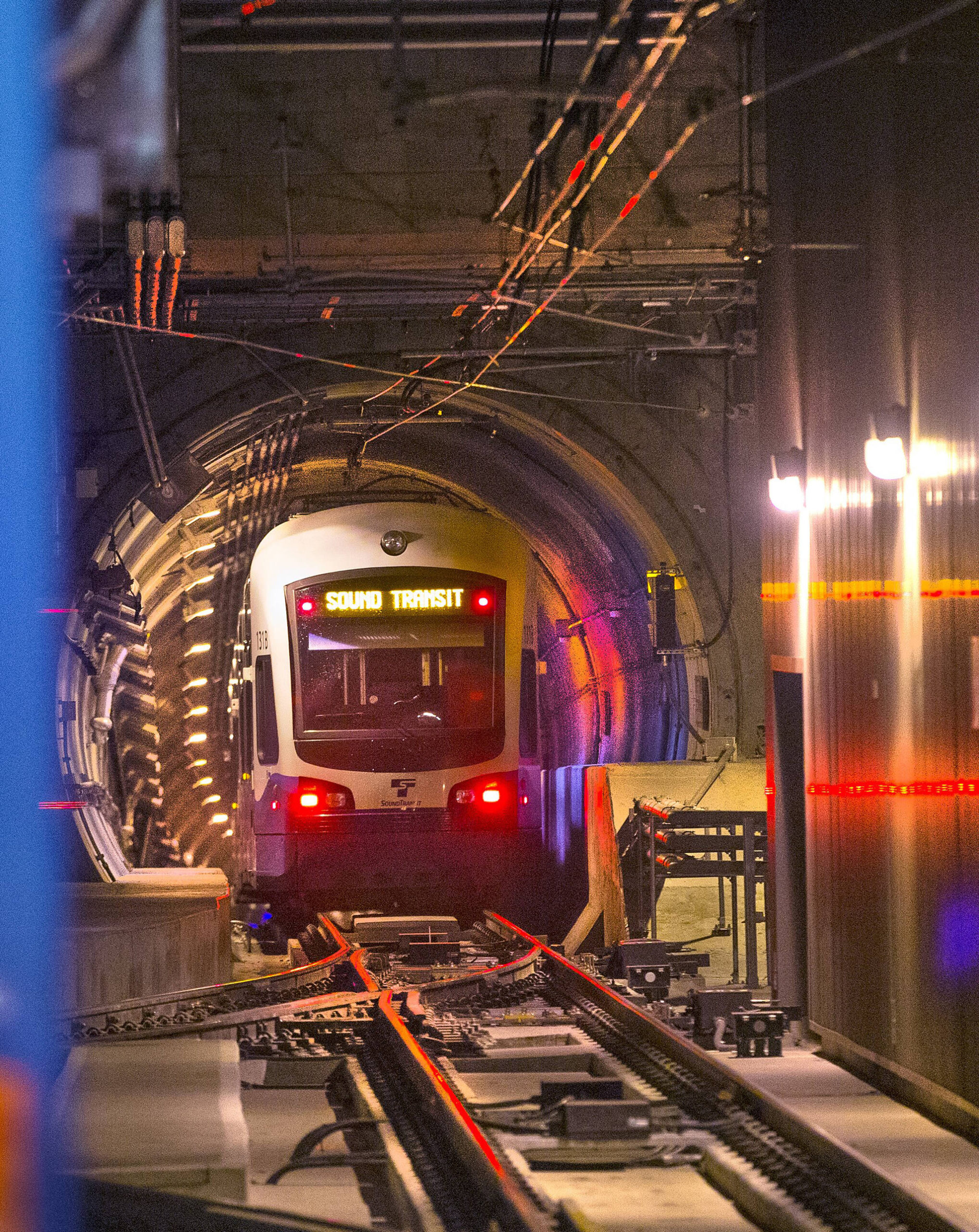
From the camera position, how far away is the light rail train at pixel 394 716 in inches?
615

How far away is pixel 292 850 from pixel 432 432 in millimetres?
7935

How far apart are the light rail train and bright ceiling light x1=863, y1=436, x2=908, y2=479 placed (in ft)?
22.3

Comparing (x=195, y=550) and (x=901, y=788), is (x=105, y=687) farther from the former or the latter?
(x=901, y=788)

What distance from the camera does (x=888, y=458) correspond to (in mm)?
9320

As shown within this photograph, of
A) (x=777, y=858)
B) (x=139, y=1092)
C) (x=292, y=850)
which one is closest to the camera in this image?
(x=139, y=1092)

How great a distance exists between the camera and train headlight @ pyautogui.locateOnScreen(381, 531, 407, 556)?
52.0 feet

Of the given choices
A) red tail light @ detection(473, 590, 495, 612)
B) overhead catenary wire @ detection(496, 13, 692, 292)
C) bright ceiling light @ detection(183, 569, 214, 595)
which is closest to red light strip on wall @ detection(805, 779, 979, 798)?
overhead catenary wire @ detection(496, 13, 692, 292)

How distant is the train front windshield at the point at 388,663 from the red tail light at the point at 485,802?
0.72 ft

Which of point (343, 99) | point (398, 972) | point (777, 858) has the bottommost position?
point (398, 972)

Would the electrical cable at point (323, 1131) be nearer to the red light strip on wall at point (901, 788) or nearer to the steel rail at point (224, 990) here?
the steel rail at point (224, 990)

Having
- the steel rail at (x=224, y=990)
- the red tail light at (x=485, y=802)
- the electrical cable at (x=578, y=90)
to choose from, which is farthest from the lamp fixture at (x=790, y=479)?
the red tail light at (x=485, y=802)

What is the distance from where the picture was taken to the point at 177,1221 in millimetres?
6199

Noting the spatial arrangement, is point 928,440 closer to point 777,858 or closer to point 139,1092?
point 777,858

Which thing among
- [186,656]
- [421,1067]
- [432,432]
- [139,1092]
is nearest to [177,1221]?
[139,1092]
